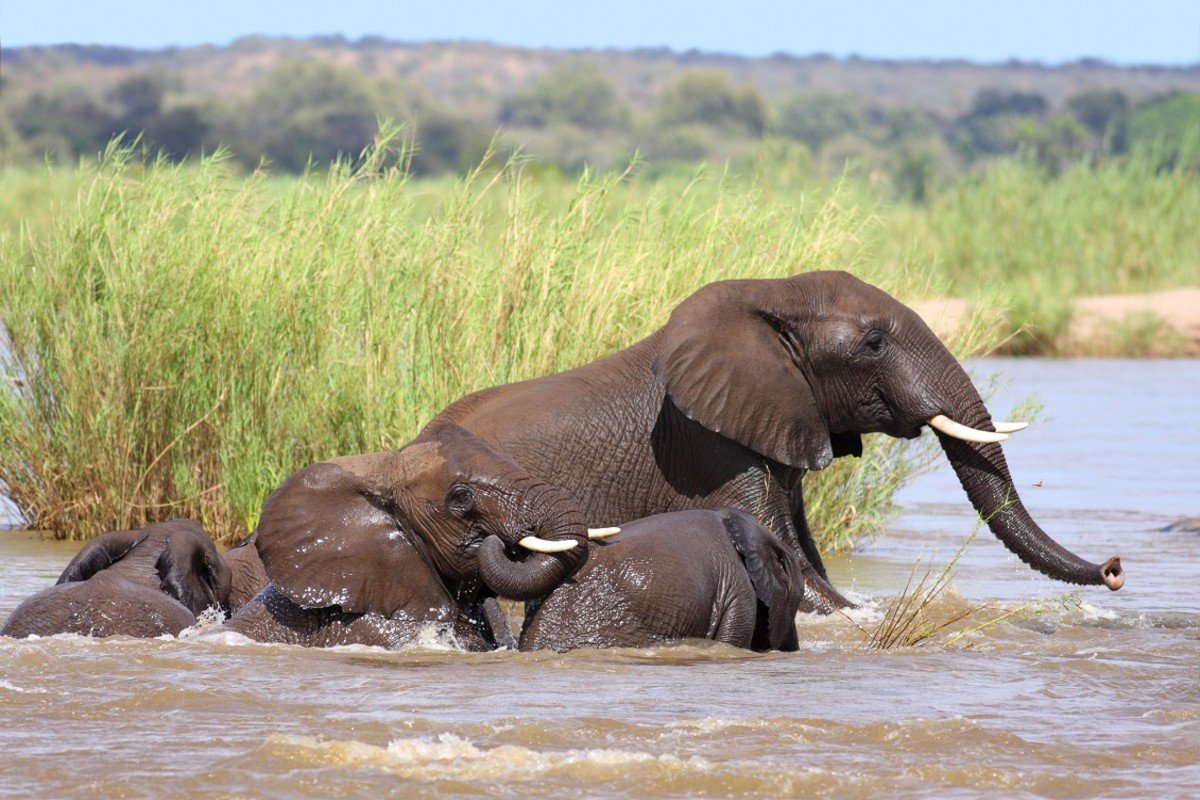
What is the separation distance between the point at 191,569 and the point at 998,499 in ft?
10.5

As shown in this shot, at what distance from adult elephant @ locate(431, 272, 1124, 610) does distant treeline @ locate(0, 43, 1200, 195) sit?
5110cm

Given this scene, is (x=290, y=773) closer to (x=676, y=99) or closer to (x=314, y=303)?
(x=314, y=303)

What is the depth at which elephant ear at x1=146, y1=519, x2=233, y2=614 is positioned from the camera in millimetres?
7242

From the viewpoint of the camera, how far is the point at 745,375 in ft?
24.6

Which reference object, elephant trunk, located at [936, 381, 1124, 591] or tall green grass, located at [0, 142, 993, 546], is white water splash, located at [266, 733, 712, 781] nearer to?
elephant trunk, located at [936, 381, 1124, 591]

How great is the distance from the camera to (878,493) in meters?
10.3

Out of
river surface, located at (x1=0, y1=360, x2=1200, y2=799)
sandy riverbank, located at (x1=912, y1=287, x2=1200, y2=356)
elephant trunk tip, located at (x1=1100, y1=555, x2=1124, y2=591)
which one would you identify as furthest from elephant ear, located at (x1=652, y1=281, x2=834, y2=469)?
sandy riverbank, located at (x1=912, y1=287, x2=1200, y2=356)

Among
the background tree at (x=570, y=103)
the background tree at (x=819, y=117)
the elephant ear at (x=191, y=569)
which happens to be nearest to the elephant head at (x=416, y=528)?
the elephant ear at (x=191, y=569)

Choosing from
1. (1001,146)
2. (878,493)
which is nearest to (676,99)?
(1001,146)

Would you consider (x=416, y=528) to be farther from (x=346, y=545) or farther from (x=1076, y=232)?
(x=1076, y=232)

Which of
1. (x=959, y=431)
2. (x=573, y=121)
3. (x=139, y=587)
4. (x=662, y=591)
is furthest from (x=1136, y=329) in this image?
(x=573, y=121)

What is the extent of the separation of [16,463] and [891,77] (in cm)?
14931

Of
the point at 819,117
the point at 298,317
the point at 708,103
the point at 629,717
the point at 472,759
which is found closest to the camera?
the point at 472,759

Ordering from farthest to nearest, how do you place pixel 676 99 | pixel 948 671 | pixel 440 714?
1. pixel 676 99
2. pixel 948 671
3. pixel 440 714
